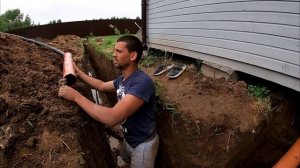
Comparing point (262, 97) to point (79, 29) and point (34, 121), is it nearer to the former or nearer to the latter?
point (34, 121)

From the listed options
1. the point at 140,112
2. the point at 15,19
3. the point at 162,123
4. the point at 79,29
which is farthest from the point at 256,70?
the point at 15,19

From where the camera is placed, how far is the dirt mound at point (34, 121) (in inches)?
127

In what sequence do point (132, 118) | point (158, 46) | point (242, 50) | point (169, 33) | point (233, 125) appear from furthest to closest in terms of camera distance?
point (158, 46) → point (169, 33) → point (242, 50) → point (233, 125) → point (132, 118)

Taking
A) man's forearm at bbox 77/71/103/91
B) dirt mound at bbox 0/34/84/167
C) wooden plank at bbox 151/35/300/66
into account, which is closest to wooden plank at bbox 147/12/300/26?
wooden plank at bbox 151/35/300/66

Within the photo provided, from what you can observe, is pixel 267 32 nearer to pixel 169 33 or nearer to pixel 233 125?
pixel 233 125

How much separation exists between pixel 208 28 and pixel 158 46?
248cm

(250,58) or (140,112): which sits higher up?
(250,58)

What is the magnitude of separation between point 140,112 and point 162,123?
109cm

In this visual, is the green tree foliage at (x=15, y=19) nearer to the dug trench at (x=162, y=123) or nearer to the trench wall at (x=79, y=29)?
the trench wall at (x=79, y=29)

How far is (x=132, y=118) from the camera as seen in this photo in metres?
4.23

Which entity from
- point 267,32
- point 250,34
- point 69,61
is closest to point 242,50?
point 250,34

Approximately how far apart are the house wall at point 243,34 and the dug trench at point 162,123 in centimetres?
46

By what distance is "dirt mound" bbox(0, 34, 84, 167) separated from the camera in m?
3.23

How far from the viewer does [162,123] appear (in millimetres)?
5223
